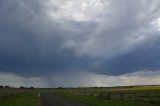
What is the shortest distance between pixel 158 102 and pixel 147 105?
14.1ft

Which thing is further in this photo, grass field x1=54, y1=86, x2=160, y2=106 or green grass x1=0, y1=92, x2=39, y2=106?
green grass x1=0, y1=92, x2=39, y2=106

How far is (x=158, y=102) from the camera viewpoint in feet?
143

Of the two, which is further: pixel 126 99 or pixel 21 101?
pixel 21 101

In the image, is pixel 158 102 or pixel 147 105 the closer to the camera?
pixel 147 105

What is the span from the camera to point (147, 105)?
40.2 m

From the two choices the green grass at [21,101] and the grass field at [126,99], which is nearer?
the grass field at [126,99]
